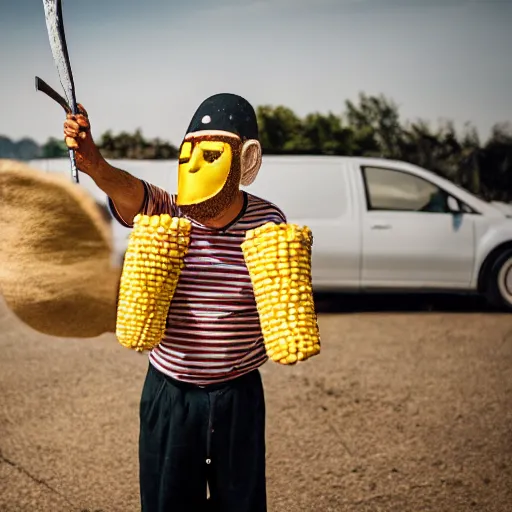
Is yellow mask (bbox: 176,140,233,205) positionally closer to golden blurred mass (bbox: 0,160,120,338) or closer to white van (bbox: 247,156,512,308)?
golden blurred mass (bbox: 0,160,120,338)

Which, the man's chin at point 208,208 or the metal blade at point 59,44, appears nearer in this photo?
the metal blade at point 59,44

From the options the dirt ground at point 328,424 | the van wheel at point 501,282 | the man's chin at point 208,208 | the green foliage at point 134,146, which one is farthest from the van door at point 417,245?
the green foliage at point 134,146

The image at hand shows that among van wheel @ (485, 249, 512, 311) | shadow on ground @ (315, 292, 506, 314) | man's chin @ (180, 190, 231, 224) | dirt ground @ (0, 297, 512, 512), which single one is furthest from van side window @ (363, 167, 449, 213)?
man's chin @ (180, 190, 231, 224)

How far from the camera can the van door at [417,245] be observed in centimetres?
683

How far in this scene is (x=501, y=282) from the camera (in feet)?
23.1

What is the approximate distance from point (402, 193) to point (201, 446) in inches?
235

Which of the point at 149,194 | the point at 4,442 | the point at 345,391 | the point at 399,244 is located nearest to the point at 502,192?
the point at 399,244

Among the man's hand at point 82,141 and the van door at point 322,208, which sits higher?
the man's hand at point 82,141

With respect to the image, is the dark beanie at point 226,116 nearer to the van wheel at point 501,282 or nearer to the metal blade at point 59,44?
the metal blade at point 59,44

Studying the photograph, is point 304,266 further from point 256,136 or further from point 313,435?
point 313,435

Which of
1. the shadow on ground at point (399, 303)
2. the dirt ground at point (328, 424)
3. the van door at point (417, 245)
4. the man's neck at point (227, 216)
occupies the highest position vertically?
the man's neck at point (227, 216)

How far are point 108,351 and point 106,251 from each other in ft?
11.9

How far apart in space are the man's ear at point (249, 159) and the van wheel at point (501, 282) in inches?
223

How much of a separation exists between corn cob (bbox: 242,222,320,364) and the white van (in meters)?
5.02
